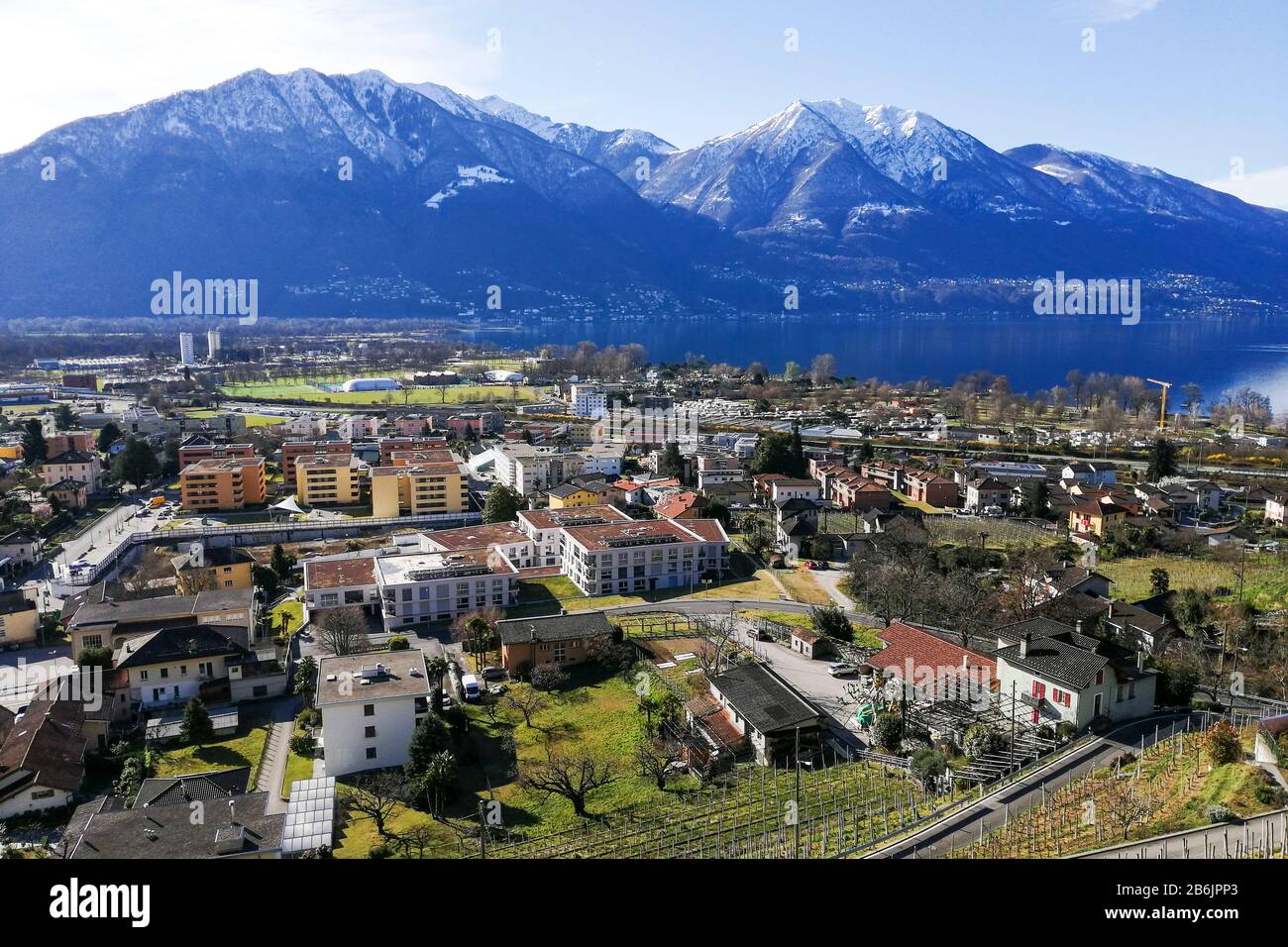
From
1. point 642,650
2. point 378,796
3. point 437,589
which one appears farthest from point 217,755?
point 642,650

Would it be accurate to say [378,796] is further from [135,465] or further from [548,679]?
[135,465]

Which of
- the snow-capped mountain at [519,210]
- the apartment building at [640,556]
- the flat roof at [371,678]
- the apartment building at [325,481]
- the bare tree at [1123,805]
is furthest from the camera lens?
the snow-capped mountain at [519,210]

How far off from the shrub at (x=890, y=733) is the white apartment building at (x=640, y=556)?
7.16m

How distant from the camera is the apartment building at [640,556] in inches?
623

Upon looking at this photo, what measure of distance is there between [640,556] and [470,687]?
5.31 m

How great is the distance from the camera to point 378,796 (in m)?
8.80

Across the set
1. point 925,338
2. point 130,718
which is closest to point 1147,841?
point 130,718

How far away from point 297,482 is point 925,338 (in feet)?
236

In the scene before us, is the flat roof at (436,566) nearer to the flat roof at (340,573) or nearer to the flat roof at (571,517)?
the flat roof at (340,573)

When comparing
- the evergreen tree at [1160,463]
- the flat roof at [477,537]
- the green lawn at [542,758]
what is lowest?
the green lawn at [542,758]

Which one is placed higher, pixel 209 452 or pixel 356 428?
pixel 356 428

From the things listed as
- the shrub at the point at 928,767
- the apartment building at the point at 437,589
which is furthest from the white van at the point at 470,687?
the shrub at the point at 928,767

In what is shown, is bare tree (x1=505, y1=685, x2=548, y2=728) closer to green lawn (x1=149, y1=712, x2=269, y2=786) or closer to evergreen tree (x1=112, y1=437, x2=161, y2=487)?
green lawn (x1=149, y1=712, x2=269, y2=786)
